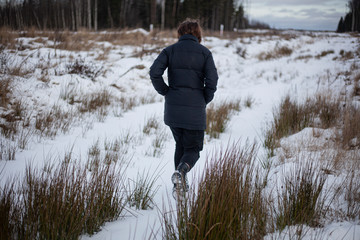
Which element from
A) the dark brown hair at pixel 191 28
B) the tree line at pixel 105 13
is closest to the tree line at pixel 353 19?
the tree line at pixel 105 13

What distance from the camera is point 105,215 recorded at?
66.0 inches

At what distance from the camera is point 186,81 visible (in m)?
2.19

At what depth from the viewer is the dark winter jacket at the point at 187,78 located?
2.16 metres

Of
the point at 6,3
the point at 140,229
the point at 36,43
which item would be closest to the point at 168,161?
the point at 140,229

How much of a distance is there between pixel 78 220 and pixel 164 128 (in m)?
3.23

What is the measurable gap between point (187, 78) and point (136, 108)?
3884 millimetres

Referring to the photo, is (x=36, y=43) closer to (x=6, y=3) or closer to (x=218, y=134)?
(x=6, y=3)

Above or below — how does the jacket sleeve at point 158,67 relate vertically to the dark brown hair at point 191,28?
below

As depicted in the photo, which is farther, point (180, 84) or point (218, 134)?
point (218, 134)

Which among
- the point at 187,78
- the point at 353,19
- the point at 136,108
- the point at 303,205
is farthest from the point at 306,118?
the point at 353,19

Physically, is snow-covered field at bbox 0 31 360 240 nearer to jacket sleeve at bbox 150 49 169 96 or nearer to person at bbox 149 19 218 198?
person at bbox 149 19 218 198

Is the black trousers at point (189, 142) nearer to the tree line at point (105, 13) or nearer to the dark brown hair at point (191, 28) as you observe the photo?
the dark brown hair at point (191, 28)

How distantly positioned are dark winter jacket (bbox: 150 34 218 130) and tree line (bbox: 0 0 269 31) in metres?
1.77

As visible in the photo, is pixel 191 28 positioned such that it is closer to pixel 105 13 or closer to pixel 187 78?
pixel 187 78
